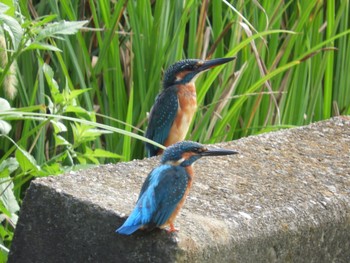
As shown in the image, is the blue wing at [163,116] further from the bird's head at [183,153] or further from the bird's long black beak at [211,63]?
the bird's head at [183,153]

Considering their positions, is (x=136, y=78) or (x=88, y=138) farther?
(x=136, y=78)

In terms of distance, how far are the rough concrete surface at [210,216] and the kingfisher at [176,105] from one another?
14.8 inches

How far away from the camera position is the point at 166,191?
290cm

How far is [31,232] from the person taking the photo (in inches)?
126

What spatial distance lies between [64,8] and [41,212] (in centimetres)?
122

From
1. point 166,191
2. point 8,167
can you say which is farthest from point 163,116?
point 166,191

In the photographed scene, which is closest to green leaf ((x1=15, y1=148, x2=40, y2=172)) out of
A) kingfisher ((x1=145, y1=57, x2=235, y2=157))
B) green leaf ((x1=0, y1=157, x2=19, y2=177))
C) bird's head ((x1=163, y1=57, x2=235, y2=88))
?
green leaf ((x1=0, y1=157, x2=19, y2=177))

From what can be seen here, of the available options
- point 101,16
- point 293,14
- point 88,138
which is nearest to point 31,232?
point 88,138


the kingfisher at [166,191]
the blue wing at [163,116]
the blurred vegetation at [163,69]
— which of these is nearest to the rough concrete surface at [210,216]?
the kingfisher at [166,191]

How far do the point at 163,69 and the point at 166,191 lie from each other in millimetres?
1750

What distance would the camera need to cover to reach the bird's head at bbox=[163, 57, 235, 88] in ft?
13.3

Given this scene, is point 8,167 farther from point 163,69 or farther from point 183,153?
point 163,69

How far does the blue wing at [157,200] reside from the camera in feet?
9.34

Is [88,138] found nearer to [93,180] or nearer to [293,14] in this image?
[93,180]
